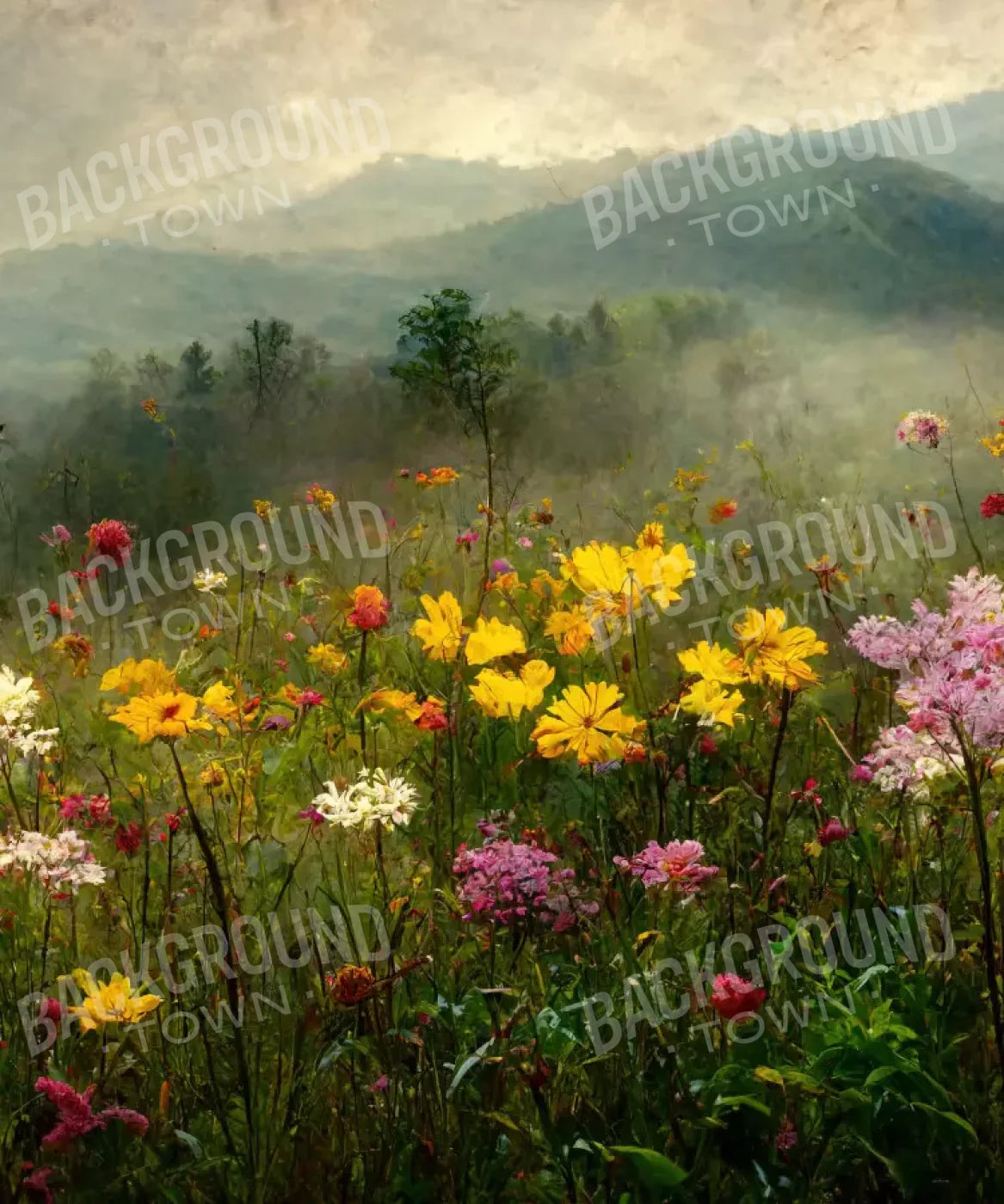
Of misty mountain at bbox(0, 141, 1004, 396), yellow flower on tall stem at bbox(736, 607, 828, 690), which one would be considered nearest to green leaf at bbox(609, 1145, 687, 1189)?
yellow flower on tall stem at bbox(736, 607, 828, 690)

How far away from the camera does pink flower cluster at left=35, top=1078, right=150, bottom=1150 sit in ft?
3.80

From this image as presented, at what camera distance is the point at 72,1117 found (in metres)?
1.17

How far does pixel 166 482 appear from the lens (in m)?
6.58

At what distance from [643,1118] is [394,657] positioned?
6.63 ft

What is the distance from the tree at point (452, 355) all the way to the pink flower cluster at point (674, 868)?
6.55 meters

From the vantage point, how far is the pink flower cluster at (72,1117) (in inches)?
45.6

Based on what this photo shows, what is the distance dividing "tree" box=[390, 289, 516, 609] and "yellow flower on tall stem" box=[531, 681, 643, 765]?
6249 millimetres

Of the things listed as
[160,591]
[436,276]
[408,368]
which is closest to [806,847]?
[160,591]

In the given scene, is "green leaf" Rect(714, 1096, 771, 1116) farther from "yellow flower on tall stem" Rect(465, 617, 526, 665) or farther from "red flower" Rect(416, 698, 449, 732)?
"yellow flower on tall stem" Rect(465, 617, 526, 665)

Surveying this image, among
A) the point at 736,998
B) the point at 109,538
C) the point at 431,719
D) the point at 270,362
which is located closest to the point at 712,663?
the point at 431,719

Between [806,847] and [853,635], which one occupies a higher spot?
[853,635]

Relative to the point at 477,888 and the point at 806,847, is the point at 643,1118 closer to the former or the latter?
the point at 477,888

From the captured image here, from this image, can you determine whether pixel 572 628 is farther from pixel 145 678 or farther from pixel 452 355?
pixel 452 355

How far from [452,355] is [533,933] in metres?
10.3
